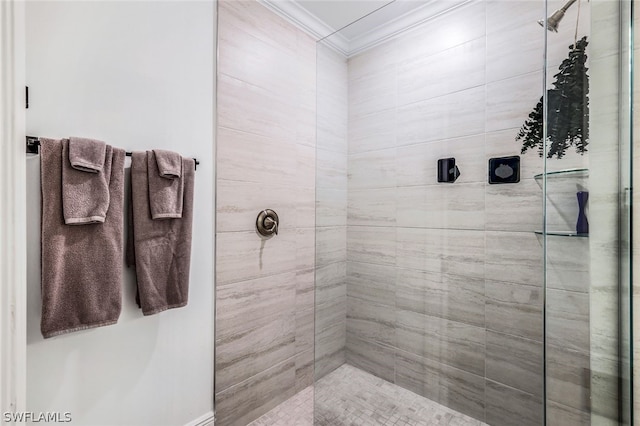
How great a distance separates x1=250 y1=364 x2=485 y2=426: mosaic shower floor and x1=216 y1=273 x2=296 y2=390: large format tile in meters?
0.29

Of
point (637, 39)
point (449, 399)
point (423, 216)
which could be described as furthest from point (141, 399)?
point (637, 39)

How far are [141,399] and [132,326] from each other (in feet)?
0.99

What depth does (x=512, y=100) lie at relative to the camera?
1116 mm

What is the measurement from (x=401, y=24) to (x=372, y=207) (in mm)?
832

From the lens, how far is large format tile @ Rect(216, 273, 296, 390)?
4.86 ft

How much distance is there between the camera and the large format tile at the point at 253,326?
1.48 metres

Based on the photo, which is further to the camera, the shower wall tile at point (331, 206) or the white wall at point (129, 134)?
the shower wall tile at point (331, 206)

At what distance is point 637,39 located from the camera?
96 centimetres

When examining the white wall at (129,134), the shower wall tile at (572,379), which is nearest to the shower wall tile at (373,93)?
the white wall at (129,134)

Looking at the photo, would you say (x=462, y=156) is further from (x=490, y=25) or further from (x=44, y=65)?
(x=44, y=65)

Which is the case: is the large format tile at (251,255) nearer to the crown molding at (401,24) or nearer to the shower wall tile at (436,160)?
the shower wall tile at (436,160)

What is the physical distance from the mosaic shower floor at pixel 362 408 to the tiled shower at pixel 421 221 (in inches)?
1.3

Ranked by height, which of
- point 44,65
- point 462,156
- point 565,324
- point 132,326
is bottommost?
point 132,326

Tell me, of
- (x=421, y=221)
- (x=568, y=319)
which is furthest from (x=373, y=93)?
(x=568, y=319)
